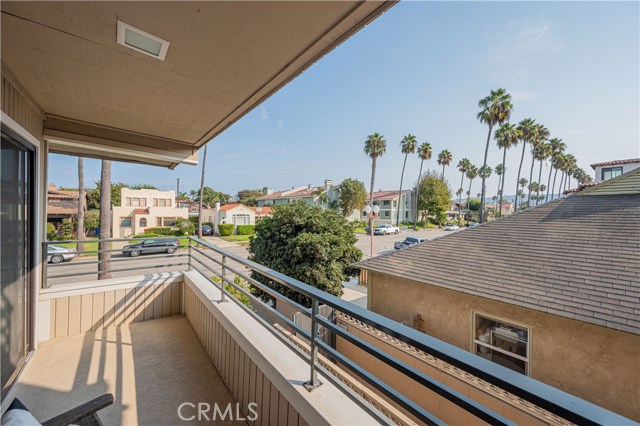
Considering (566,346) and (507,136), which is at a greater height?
(507,136)

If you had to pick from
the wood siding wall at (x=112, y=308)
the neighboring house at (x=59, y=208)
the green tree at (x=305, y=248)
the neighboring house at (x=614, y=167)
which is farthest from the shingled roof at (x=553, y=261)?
the neighboring house at (x=59, y=208)

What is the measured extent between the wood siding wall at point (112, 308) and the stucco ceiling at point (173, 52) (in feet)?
7.09

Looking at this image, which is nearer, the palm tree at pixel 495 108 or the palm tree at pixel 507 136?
the palm tree at pixel 495 108

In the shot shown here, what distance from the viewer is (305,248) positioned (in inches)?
314

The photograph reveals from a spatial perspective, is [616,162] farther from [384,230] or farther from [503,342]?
[384,230]

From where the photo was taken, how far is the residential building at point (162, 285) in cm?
126

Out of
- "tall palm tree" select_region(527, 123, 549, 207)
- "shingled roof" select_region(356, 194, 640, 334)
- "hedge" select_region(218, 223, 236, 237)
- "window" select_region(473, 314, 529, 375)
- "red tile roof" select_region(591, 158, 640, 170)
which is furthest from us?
"hedge" select_region(218, 223, 236, 237)

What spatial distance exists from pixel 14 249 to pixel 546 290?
6.91 metres

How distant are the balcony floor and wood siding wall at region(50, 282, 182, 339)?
0.50 feet

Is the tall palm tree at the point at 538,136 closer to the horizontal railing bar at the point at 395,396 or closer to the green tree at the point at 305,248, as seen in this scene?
the green tree at the point at 305,248

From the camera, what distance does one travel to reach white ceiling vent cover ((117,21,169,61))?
1.49 meters

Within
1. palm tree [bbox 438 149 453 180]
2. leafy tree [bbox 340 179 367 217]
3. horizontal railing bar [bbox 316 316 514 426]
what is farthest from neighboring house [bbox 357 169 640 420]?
palm tree [bbox 438 149 453 180]

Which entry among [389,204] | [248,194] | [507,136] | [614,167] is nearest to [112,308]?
[614,167]

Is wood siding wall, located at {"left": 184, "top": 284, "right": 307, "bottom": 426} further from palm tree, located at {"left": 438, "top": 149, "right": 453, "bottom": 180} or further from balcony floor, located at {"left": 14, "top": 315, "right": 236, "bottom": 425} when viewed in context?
palm tree, located at {"left": 438, "top": 149, "right": 453, "bottom": 180}
